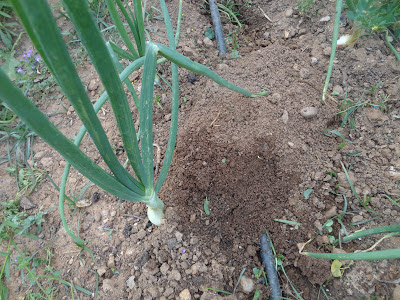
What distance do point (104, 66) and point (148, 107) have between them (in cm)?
29

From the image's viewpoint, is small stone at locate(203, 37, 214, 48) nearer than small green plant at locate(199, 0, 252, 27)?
Yes

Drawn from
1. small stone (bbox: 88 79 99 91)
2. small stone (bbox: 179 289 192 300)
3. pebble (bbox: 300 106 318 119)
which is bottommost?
small stone (bbox: 179 289 192 300)

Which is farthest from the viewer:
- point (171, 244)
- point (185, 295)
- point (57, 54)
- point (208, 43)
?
point (208, 43)

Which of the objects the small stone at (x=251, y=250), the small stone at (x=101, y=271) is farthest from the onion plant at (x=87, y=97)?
the small stone at (x=251, y=250)

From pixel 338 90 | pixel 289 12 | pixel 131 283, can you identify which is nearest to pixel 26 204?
pixel 131 283

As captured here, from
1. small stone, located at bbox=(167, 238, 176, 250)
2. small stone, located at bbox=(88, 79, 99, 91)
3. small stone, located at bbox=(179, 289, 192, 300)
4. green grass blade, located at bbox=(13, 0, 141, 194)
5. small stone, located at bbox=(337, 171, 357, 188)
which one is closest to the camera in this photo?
green grass blade, located at bbox=(13, 0, 141, 194)

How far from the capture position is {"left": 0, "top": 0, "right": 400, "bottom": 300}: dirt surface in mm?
1249

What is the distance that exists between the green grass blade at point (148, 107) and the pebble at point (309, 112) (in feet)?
3.10

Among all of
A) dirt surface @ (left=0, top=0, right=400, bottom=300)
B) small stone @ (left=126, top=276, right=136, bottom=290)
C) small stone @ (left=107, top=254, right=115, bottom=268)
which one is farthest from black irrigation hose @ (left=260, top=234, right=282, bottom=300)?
small stone @ (left=107, top=254, right=115, bottom=268)

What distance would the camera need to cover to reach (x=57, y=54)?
1.96 feet

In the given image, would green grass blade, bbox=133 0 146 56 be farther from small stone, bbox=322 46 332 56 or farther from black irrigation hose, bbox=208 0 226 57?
small stone, bbox=322 46 332 56

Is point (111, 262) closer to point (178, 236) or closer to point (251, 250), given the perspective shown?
point (178, 236)

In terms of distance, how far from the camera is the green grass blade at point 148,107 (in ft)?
3.01

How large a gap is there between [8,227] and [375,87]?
217cm
